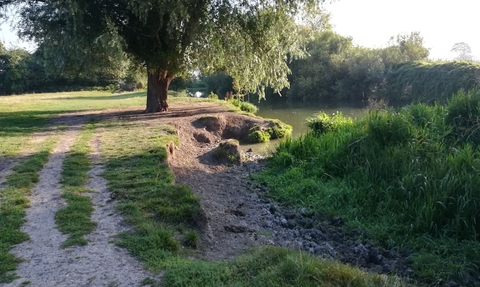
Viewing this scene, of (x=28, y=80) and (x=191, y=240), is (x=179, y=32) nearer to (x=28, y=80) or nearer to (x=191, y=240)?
(x=191, y=240)

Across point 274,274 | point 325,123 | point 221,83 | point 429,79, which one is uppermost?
point 429,79

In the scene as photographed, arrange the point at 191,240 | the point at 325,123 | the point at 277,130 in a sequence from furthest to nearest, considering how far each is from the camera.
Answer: the point at 277,130 → the point at 325,123 → the point at 191,240

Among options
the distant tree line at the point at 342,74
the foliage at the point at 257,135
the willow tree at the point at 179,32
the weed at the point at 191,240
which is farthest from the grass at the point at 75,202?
the distant tree line at the point at 342,74

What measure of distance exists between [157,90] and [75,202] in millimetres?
13367

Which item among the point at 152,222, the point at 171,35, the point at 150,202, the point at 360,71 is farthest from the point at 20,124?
the point at 360,71

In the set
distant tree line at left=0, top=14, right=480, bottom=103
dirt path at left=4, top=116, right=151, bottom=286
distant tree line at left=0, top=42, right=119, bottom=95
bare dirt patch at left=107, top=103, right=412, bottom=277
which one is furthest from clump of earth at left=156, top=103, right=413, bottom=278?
distant tree line at left=0, top=42, right=119, bottom=95

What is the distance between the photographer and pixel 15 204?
6.55m

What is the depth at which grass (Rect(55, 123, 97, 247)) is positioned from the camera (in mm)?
5539

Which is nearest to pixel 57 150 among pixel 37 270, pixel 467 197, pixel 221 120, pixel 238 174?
pixel 238 174

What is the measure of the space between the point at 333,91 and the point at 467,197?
35.4 metres

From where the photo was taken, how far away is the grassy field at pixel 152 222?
414cm

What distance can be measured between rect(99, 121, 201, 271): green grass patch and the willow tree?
5.35 metres

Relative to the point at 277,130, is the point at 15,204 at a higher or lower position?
higher

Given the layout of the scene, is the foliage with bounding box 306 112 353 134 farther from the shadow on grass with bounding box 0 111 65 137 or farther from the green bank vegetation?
the shadow on grass with bounding box 0 111 65 137
